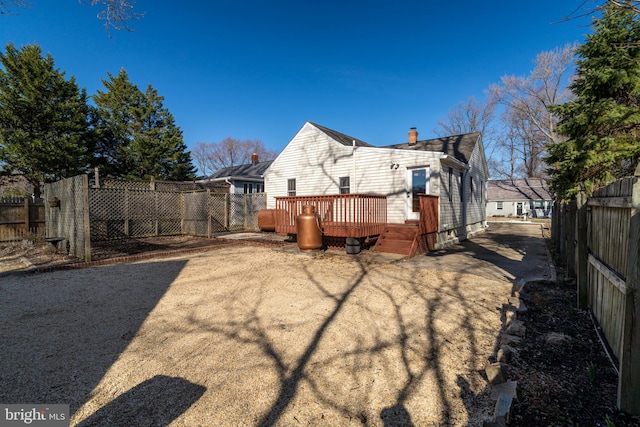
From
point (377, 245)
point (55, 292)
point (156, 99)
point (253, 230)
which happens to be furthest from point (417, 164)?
point (156, 99)

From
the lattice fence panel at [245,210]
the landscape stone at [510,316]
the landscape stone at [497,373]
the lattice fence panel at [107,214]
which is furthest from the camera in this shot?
the lattice fence panel at [245,210]

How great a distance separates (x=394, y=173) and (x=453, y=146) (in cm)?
507

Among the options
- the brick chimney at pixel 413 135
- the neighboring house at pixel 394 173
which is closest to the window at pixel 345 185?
the neighboring house at pixel 394 173

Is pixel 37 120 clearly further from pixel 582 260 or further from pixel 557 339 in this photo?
pixel 582 260

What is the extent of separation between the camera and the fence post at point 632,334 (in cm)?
204

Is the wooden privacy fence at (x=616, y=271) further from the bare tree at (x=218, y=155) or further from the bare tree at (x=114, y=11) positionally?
the bare tree at (x=218, y=155)

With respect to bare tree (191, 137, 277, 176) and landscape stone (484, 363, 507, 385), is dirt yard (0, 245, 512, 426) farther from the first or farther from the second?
bare tree (191, 137, 277, 176)

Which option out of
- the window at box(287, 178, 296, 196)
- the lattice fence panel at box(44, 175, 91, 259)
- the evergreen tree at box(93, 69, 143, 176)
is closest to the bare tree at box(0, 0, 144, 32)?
the lattice fence panel at box(44, 175, 91, 259)

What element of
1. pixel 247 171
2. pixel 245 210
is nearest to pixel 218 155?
Answer: pixel 247 171

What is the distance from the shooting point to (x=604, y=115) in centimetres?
753

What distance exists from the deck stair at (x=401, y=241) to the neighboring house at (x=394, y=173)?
1.56 meters

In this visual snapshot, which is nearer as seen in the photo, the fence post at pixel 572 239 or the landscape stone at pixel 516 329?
the landscape stone at pixel 516 329

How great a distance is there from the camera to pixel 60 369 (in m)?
2.72

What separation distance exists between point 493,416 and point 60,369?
374cm
